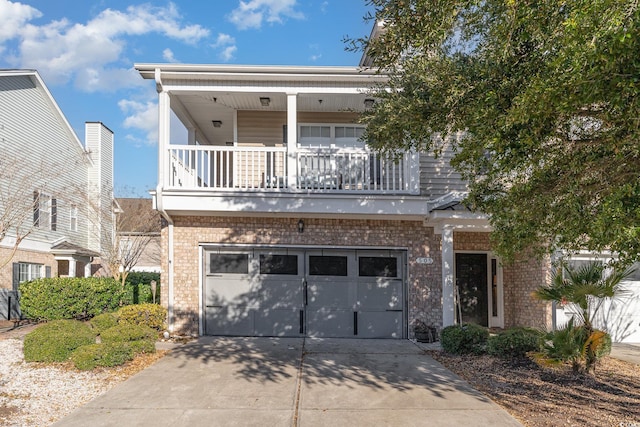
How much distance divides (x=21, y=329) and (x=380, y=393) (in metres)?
9.96

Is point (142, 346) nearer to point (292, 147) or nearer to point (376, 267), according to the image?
point (292, 147)

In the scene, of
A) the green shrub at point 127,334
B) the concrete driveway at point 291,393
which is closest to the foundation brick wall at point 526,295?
the concrete driveway at point 291,393

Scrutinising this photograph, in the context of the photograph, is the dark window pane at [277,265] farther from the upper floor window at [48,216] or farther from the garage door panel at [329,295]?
the upper floor window at [48,216]

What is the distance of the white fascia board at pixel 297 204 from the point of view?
37.4ft

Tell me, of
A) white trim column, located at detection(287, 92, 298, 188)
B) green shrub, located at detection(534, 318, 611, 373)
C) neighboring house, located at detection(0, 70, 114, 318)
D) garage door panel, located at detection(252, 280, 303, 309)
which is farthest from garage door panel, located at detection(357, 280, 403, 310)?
neighboring house, located at detection(0, 70, 114, 318)

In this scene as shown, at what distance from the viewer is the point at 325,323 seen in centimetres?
1198

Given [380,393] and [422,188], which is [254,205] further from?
[380,393]

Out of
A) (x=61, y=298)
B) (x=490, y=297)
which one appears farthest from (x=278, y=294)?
(x=61, y=298)

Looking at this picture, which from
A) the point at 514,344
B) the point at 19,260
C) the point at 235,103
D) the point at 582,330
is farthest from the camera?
the point at 19,260

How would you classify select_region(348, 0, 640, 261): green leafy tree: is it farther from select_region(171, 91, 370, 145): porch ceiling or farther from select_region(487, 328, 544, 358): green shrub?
select_region(171, 91, 370, 145): porch ceiling

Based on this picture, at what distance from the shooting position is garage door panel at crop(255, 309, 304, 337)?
1195 cm

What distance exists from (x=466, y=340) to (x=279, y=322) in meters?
4.32

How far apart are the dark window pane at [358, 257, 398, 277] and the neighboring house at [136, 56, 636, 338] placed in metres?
0.02

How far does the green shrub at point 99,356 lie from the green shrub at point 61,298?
215 inches
